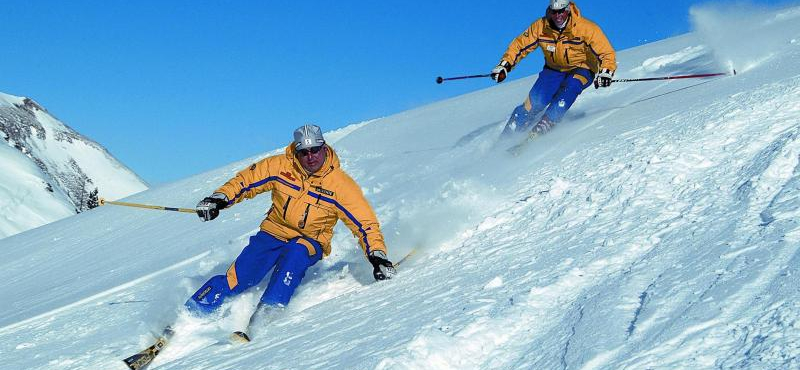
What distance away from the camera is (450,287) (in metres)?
4.83

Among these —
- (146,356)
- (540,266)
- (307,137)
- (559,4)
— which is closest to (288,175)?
(307,137)

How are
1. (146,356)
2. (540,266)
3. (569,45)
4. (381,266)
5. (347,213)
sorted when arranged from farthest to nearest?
(569,45), (347,213), (381,266), (146,356), (540,266)

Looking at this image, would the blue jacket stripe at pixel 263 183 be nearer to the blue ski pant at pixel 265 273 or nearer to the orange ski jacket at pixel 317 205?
the orange ski jacket at pixel 317 205

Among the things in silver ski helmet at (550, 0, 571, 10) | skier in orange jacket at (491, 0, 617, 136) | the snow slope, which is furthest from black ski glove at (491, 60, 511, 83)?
the snow slope

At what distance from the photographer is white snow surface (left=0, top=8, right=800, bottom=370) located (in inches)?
130

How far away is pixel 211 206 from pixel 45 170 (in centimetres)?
11158

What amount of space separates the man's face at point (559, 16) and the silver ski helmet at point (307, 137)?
13.4 feet

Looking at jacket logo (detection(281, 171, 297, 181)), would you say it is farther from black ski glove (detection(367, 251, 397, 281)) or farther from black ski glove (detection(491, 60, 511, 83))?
black ski glove (detection(491, 60, 511, 83))

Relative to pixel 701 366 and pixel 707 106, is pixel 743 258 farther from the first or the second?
pixel 707 106

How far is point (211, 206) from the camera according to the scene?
19.9 feet

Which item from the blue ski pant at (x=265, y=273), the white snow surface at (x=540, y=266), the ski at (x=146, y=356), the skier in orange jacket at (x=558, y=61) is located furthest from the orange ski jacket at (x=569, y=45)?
the ski at (x=146, y=356)

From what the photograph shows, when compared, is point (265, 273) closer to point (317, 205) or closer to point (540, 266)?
point (317, 205)

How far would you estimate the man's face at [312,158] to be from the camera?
592 centimetres

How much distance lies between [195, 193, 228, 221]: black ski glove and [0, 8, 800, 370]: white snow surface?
0.68m
